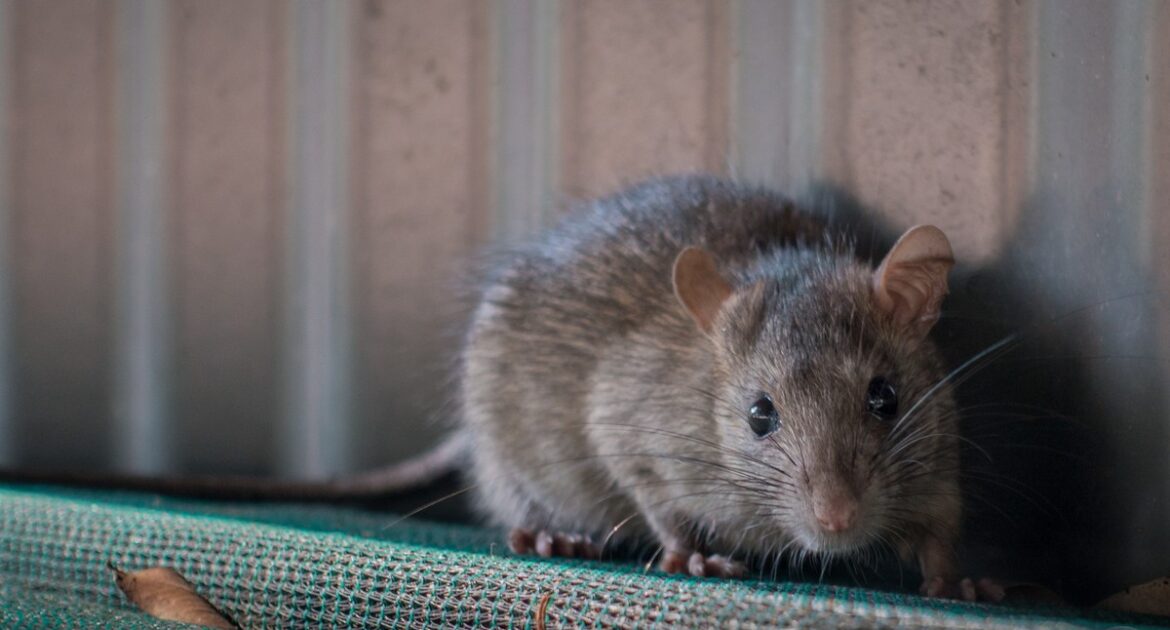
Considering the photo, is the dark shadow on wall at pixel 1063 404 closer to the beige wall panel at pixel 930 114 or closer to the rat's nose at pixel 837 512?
the beige wall panel at pixel 930 114

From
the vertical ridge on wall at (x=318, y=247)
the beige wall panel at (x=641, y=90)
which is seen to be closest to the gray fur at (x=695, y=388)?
the beige wall panel at (x=641, y=90)

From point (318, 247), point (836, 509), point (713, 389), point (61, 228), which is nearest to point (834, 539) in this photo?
point (836, 509)

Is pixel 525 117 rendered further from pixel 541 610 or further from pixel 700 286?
pixel 541 610

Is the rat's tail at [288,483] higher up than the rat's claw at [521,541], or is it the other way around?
the rat's claw at [521,541]

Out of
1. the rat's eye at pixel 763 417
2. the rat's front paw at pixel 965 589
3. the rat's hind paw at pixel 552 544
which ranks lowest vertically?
the rat's hind paw at pixel 552 544

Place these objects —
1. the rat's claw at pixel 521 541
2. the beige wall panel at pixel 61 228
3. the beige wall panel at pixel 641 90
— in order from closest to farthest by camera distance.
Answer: the rat's claw at pixel 521 541 < the beige wall panel at pixel 641 90 < the beige wall panel at pixel 61 228

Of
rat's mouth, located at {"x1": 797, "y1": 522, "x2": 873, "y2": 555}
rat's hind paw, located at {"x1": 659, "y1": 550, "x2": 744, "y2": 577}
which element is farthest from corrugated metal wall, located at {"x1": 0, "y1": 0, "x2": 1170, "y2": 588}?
rat's hind paw, located at {"x1": 659, "y1": 550, "x2": 744, "y2": 577}
